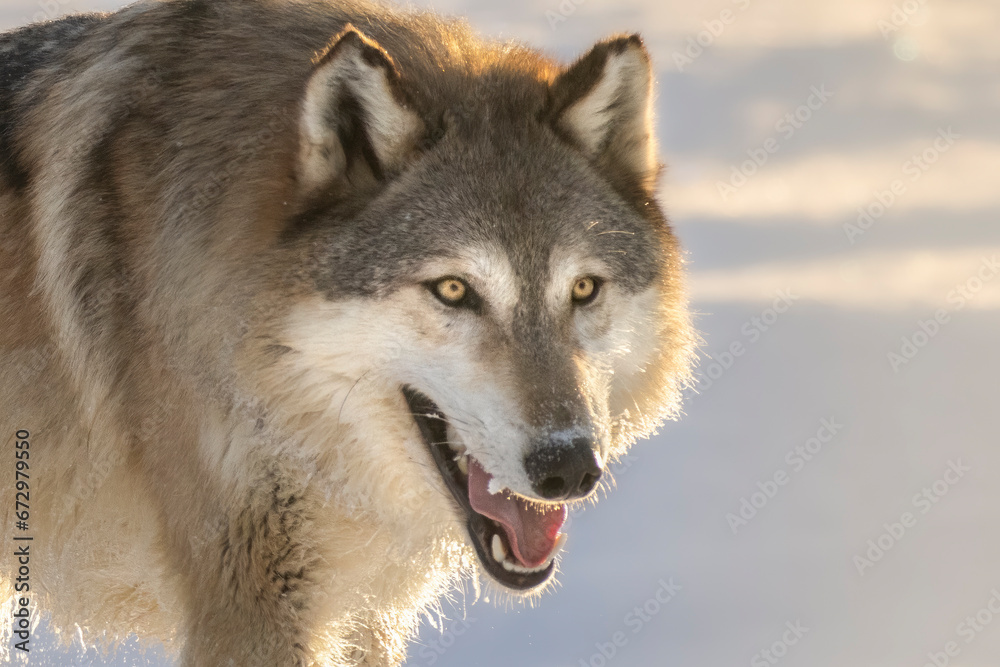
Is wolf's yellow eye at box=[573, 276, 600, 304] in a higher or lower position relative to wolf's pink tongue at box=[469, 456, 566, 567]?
higher

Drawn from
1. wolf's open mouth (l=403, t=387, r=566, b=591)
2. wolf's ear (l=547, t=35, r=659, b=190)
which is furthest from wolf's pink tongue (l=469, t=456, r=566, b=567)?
wolf's ear (l=547, t=35, r=659, b=190)

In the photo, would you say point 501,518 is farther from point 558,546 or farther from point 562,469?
point 562,469

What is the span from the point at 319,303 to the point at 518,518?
1069 mm

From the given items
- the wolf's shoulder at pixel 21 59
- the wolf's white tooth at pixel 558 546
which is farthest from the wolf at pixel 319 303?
the wolf's shoulder at pixel 21 59

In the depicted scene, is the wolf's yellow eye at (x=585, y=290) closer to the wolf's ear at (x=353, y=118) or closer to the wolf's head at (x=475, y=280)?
the wolf's head at (x=475, y=280)

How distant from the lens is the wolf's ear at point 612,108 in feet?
12.8

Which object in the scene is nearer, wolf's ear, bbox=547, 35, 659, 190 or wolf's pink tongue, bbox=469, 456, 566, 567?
wolf's pink tongue, bbox=469, 456, 566, 567

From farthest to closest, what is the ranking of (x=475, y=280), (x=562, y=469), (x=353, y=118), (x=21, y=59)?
(x=21, y=59) → (x=353, y=118) → (x=475, y=280) → (x=562, y=469)

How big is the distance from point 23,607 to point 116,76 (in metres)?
2.86

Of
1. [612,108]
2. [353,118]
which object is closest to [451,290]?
[353,118]

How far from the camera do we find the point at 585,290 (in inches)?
146

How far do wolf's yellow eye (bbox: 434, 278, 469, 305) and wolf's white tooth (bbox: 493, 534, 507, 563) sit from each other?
2.99ft

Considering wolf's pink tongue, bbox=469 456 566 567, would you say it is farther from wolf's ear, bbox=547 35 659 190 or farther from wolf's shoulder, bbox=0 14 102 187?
wolf's shoulder, bbox=0 14 102 187

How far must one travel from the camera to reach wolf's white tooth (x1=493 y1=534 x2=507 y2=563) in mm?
3703
